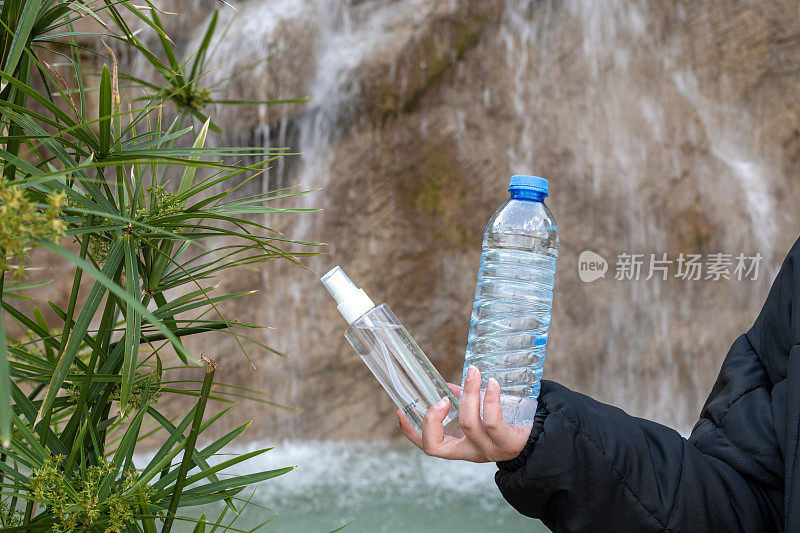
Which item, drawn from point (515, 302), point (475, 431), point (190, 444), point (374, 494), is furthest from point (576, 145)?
point (190, 444)

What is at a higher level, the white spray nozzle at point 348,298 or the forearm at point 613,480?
the white spray nozzle at point 348,298

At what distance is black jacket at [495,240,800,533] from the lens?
0.80 m

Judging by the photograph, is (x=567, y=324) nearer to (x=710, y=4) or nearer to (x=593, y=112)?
(x=593, y=112)

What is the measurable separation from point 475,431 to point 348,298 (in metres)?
0.20

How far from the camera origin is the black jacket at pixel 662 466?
0.80 m

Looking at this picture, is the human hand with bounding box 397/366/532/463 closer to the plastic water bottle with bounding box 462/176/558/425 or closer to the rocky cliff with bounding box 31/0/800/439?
the plastic water bottle with bounding box 462/176/558/425

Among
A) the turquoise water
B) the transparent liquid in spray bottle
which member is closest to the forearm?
the transparent liquid in spray bottle

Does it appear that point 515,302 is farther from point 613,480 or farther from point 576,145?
point 576,145

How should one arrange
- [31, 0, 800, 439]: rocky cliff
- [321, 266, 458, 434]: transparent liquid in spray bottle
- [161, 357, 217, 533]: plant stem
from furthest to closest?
[31, 0, 800, 439]: rocky cliff < [321, 266, 458, 434]: transparent liquid in spray bottle < [161, 357, 217, 533]: plant stem

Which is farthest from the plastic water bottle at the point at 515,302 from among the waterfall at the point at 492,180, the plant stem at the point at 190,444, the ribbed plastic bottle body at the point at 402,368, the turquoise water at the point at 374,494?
the waterfall at the point at 492,180

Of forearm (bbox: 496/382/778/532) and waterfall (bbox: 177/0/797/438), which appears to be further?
waterfall (bbox: 177/0/797/438)

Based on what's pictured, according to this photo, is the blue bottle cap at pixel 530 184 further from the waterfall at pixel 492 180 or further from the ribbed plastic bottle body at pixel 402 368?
the waterfall at pixel 492 180

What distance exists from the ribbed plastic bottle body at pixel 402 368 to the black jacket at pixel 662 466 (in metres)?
0.12

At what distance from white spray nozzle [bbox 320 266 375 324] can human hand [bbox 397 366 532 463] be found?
14cm
